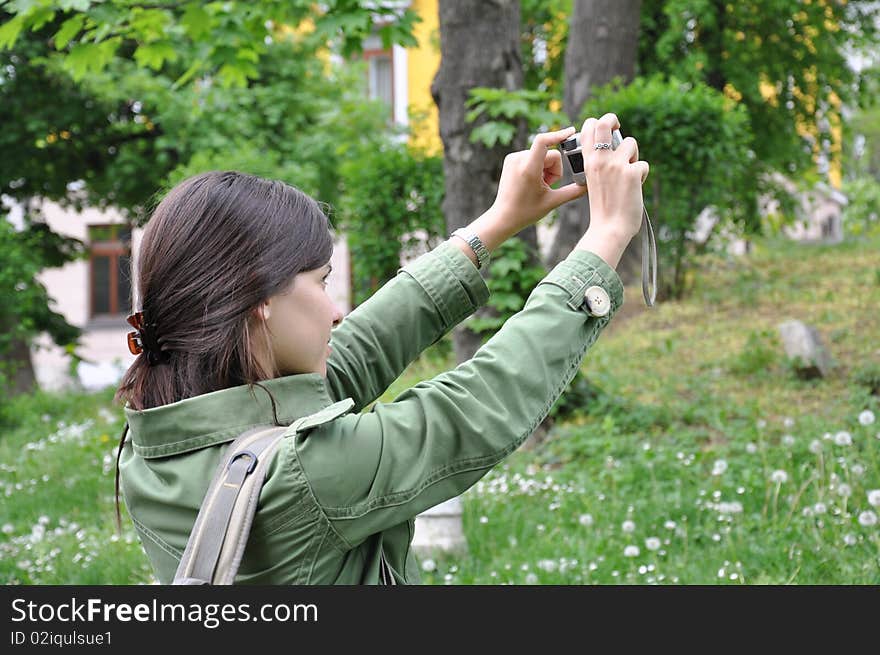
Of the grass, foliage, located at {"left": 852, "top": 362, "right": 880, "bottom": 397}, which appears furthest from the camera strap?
foliage, located at {"left": 852, "top": 362, "right": 880, "bottom": 397}

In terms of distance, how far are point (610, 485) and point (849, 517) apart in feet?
4.77

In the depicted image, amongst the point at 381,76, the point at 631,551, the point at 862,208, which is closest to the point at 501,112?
the point at 631,551

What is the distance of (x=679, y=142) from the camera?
810 centimetres

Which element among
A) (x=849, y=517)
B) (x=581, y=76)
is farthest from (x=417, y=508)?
(x=581, y=76)

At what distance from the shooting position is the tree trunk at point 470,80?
5.69 metres

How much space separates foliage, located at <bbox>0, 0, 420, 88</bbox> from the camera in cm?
489

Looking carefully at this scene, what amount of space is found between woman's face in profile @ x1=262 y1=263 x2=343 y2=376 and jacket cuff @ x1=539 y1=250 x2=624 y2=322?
370 mm

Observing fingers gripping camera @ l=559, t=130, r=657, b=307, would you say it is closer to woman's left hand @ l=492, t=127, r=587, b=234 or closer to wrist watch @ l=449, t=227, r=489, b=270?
woman's left hand @ l=492, t=127, r=587, b=234

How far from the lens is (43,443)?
810cm

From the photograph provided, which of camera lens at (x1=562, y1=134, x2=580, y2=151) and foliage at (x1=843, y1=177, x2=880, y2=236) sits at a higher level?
camera lens at (x1=562, y1=134, x2=580, y2=151)

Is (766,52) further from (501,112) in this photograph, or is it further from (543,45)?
(501,112)

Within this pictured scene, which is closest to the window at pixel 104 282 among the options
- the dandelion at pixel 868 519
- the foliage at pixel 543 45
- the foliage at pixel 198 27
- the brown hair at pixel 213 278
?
the foliage at pixel 543 45

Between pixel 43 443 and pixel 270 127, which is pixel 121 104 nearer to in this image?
pixel 270 127

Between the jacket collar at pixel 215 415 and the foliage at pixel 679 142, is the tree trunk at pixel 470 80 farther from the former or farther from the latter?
the jacket collar at pixel 215 415
